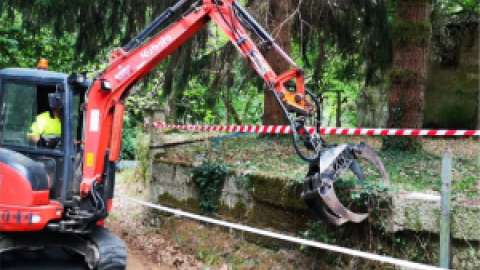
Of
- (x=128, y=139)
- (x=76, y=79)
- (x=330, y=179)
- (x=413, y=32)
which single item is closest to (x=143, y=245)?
(x=76, y=79)

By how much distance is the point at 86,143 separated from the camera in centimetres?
512

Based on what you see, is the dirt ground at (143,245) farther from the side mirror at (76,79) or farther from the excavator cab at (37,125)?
the side mirror at (76,79)

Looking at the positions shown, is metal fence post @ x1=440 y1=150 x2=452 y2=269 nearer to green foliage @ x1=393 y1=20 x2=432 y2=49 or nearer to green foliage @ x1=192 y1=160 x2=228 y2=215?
green foliage @ x1=192 y1=160 x2=228 y2=215

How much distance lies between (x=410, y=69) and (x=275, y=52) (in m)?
2.90

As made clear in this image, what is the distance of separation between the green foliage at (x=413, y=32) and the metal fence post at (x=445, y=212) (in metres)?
3.90

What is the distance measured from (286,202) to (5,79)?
3.73 meters

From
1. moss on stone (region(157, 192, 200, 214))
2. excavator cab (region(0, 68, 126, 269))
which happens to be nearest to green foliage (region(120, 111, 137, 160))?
moss on stone (region(157, 192, 200, 214))

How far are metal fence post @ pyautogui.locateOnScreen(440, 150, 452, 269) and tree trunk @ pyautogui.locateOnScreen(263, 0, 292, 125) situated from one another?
17.3 ft

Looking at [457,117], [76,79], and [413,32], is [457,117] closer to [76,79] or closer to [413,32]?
[413,32]

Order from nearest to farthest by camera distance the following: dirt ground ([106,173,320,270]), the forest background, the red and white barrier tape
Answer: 1. the red and white barrier tape
2. dirt ground ([106,173,320,270])
3. the forest background

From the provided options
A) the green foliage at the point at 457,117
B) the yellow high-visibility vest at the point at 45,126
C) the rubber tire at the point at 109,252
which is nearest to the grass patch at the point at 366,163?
the rubber tire at the point at 109,252

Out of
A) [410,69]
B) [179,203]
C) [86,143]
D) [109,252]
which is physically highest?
[410,69]

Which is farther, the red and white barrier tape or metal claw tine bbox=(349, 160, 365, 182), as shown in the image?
the red and white barrier tape

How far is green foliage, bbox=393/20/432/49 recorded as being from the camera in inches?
289
